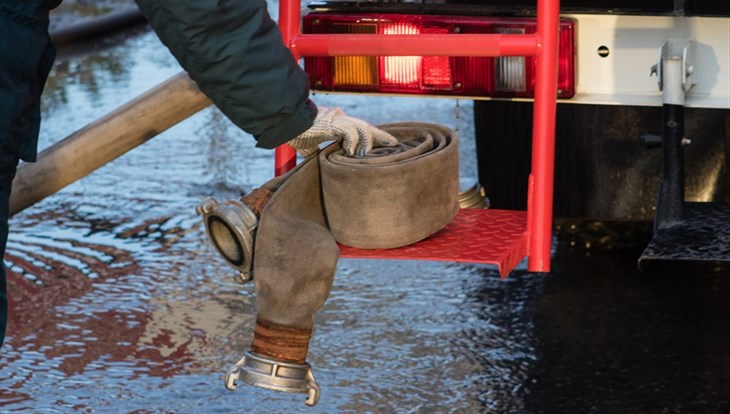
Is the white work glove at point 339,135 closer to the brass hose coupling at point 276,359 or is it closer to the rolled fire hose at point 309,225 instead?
the rolled fire hose at point 309,225

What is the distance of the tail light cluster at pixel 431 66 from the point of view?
11.0ft

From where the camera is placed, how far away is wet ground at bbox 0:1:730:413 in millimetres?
3902

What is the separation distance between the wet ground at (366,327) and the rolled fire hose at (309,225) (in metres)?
0.82

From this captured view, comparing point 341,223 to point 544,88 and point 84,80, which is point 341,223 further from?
point 84,80

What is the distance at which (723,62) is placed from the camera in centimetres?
333

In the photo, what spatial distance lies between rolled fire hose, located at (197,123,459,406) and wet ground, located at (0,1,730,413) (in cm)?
82

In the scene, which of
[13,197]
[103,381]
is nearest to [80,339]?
[103,381]

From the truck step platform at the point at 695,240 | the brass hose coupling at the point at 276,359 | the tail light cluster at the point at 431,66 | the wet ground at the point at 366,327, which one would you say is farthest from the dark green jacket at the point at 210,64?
the wet ground at the point at 366,327

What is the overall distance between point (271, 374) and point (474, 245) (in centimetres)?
55

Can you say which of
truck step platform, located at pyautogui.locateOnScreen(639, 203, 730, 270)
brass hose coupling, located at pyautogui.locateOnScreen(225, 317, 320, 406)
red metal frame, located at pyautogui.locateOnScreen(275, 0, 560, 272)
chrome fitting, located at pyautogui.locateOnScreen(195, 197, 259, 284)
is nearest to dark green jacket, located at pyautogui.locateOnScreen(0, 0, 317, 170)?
chrome fitting, located at pyautogui.locateOnScreen(195, 197, 259, 284)

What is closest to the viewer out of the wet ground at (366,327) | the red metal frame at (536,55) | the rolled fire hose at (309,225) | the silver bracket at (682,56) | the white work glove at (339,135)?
the rolled fire hose at (309,225)

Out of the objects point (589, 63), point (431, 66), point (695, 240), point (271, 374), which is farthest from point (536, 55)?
point (271, 374)

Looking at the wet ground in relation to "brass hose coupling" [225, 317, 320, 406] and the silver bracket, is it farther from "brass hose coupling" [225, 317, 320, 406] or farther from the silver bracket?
"brass hose coupling" [225, 317, 320, 406]

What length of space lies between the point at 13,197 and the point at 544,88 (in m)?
2.31
